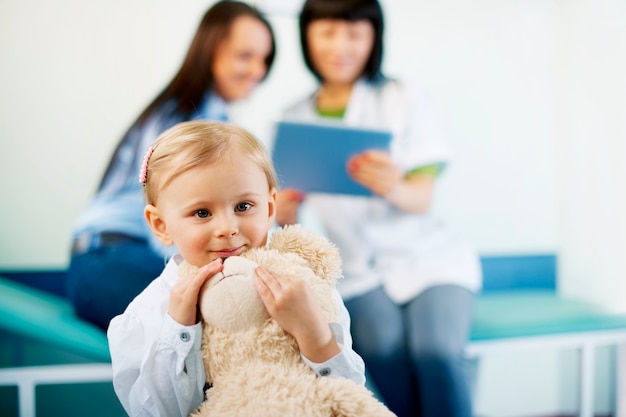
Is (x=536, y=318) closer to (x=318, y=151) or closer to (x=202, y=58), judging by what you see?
(x=318, y=151)

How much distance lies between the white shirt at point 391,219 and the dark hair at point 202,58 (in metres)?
0.24

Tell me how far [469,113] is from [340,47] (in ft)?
1.43

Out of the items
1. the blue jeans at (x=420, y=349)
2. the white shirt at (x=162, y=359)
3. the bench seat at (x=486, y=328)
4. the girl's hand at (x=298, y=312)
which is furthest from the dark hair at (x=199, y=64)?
the girl's hand at (x=298, y=312)

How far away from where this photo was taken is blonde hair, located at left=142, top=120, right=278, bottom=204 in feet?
2.21

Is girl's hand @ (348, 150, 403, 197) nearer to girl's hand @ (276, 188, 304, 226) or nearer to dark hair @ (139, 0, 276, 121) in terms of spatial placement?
girl's hand @ (276, 188, 304, 226)

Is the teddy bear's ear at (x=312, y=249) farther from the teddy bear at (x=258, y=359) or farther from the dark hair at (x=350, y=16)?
the dark hair at (x=350, y=16)

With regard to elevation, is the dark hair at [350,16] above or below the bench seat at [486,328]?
above

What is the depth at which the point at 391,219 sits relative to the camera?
152 cm

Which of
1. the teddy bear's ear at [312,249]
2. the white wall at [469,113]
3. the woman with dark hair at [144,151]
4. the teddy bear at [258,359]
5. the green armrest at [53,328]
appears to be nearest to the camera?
the teddy bear at [258,359]

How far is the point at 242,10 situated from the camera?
145 centimetres

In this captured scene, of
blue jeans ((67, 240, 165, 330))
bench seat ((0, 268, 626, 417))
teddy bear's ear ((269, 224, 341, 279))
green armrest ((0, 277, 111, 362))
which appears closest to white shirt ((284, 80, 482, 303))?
bench seat ((0, 268, 626, 417))

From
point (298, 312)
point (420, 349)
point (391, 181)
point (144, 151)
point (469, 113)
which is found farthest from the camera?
point (469, 113)

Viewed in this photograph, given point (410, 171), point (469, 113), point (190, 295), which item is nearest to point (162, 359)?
point (190, 295)

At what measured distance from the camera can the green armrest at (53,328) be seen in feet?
3.57
